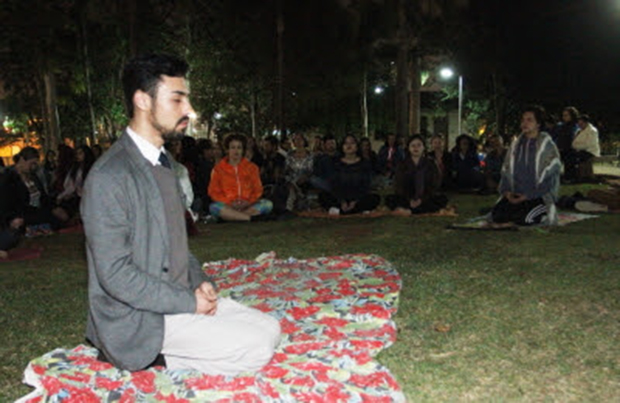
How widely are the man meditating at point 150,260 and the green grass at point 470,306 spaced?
0.93m

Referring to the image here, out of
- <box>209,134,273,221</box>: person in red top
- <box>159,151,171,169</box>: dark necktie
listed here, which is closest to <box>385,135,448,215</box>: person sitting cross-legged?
<box>209,134,273,221</box>: person in red top

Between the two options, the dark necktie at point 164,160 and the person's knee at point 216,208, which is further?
the person's knee at point 216,208

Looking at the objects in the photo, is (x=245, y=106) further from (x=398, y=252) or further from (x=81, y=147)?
(x=398, y=252)

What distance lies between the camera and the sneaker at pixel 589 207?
9.27m

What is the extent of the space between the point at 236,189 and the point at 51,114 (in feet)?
50.9

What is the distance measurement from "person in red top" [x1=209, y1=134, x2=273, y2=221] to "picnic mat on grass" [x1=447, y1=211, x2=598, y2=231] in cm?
345

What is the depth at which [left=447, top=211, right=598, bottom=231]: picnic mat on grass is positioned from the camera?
25.7 ft

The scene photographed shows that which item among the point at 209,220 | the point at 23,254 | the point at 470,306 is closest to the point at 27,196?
the point at 23,254

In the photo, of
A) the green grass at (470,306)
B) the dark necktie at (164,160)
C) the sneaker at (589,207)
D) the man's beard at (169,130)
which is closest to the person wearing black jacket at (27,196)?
the green grass at (470,306)

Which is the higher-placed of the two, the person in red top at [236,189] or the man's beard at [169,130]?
the man's beard at [169,130]

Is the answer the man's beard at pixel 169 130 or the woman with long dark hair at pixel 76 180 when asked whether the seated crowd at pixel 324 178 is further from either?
the man's beard at pixel 169 130

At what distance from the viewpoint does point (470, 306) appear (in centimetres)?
451

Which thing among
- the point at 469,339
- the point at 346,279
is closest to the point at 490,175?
the point at 346,279

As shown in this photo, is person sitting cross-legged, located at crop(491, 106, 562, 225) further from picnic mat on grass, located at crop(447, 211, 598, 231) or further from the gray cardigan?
the gray cardigan
